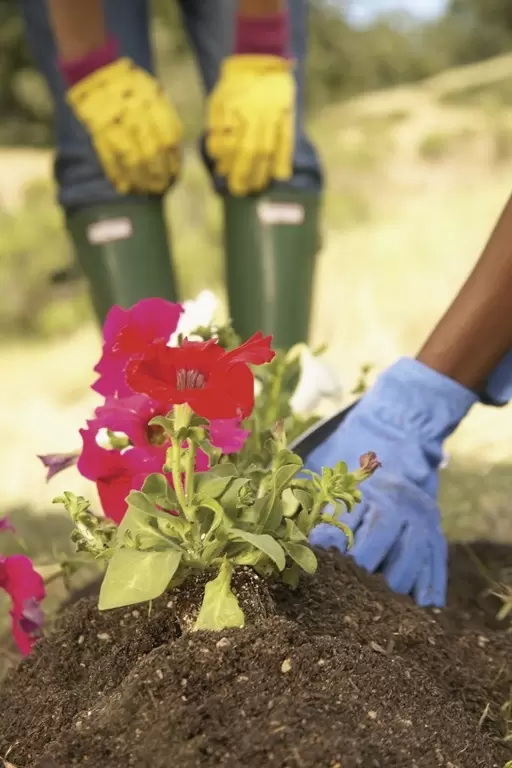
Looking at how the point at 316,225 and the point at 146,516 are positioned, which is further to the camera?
the point at 316,225

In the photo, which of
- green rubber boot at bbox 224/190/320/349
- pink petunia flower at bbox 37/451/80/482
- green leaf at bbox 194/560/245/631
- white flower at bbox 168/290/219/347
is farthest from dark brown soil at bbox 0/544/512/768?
green rubber boot at bbox 224/190/320/349

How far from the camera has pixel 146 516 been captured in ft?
1.51

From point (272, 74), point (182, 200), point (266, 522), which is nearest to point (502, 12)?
point (182, 200)

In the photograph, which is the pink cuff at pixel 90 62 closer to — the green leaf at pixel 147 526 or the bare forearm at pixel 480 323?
the bare forearm at pixel 480 323

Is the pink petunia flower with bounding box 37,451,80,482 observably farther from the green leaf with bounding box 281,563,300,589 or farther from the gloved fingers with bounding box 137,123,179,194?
the gloved fingers with bounding box 137,123,179,194

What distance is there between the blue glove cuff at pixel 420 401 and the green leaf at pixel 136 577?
1.18 ft

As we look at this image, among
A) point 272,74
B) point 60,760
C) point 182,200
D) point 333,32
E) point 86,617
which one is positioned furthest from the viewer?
point 333,32

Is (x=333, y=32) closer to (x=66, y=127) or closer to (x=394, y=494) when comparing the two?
(x=66, y=127)

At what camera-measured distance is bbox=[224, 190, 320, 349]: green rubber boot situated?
1.24 meters

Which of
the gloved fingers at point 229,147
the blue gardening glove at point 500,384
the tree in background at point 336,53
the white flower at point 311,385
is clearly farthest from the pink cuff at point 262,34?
the tree in background at point 336,53

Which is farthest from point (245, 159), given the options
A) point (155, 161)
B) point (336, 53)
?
point (336, 53)

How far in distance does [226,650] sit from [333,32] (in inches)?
133

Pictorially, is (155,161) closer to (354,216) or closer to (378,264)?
(378,264)

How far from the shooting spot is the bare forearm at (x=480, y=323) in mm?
709
